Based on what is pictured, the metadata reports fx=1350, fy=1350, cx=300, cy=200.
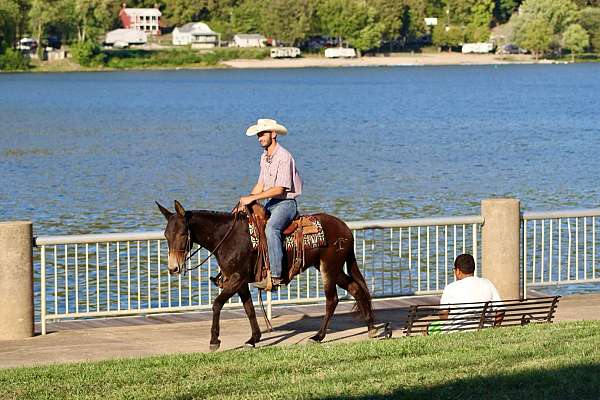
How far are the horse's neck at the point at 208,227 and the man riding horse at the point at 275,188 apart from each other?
0.78ft

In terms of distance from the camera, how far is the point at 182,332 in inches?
575

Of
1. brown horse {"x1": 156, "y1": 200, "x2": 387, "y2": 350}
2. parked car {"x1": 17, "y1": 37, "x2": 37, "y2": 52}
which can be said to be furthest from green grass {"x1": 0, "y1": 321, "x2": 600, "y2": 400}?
parked car {"x1": 17, "y1": 37, "x2": 37, "y2": 52}

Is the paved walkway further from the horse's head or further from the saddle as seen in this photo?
the horse's head

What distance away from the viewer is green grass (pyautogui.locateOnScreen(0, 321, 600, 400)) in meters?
9.67

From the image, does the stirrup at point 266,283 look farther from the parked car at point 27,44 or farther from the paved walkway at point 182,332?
Result: the parked car at point 27,44

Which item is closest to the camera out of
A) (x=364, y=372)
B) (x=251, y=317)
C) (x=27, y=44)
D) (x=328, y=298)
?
(x=364, y=372)

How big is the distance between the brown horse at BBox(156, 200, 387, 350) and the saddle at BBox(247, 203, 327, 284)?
55mm

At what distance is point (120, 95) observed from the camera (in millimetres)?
127000

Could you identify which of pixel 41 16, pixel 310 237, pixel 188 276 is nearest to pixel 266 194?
pixel 310 237

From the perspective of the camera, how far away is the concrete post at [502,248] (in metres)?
15.7

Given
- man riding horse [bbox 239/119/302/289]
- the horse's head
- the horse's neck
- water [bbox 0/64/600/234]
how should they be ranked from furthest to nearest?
1. water [bbox 0/64/600/234]
2. man riding horse [bbox 239/119/302/289]
3. the horse's neck
4. the horse's head

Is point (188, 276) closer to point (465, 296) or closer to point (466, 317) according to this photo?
point (465, 296)

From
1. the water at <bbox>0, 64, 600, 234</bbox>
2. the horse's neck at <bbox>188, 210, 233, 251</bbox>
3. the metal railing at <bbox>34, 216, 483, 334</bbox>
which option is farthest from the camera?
the water at <bbox>0, 64, 600, 234</bbox>

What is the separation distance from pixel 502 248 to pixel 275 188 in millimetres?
3868
